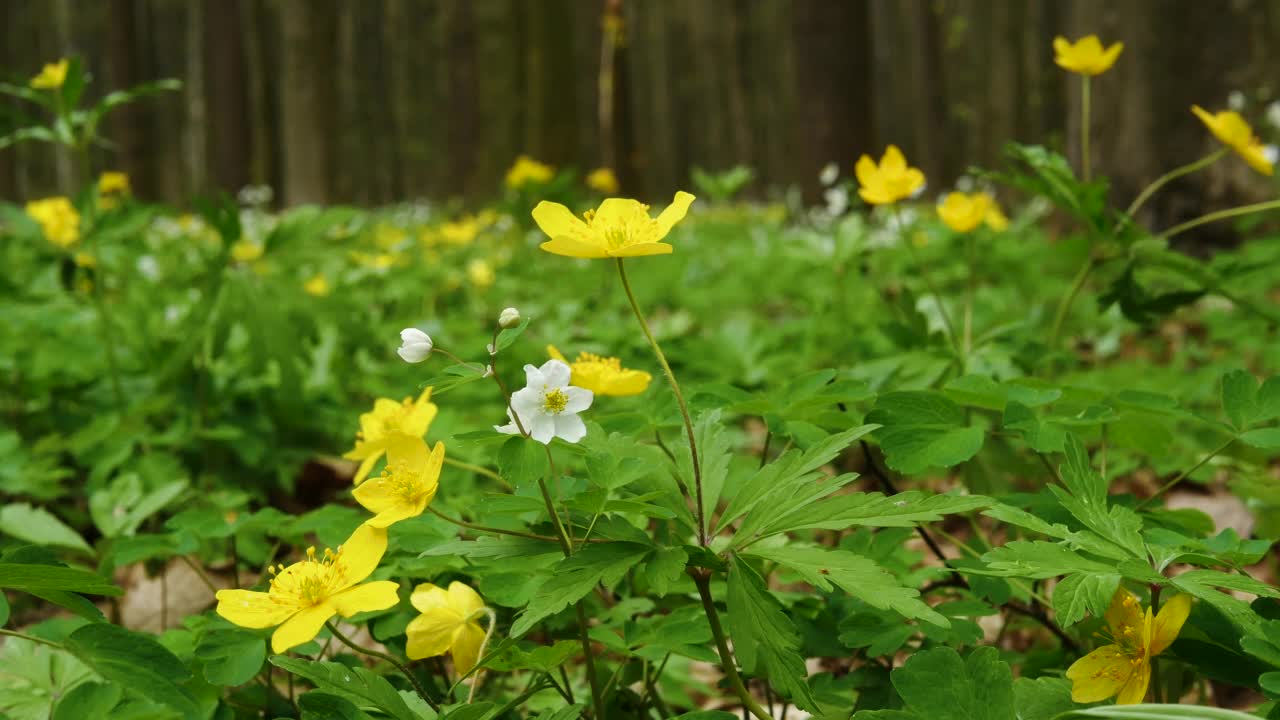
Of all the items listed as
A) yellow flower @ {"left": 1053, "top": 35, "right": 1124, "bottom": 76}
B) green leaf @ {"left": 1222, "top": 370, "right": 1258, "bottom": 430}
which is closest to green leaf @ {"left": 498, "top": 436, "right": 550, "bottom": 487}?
green leaf @ {"left": 1222, "top": 370, "right": 1258, "bottom": 430}

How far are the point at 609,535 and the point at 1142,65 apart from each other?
4030mm

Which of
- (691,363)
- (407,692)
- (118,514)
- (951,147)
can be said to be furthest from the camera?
(951,147)

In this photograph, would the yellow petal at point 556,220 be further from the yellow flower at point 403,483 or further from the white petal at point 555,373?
the yellow flower at point 403,483

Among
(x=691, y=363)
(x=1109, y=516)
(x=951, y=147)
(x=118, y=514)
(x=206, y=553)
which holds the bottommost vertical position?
(x=951, y=147)

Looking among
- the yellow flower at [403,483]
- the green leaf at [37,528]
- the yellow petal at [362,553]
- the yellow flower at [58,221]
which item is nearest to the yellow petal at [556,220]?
the yellow flower at [403,483]

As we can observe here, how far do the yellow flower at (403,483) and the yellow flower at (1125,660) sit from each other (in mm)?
660

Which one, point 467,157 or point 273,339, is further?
point 467,157

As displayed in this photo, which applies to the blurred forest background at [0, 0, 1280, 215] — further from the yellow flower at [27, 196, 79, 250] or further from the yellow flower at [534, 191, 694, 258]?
the yellow flower at [534, 191, 694, 258]

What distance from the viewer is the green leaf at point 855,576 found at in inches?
34.7

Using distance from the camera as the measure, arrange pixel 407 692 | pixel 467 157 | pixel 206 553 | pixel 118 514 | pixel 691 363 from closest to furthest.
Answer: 1. pixel 407 692
2. pixel 118 514
3. pixel 206 553
4. pixel 691 363
5. pixel 467 157

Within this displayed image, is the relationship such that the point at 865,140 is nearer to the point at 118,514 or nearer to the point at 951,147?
the point at 118,514

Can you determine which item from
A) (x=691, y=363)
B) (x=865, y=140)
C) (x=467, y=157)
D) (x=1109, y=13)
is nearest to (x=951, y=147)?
(x=467, y=157)

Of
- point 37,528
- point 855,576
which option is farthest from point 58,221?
point 855,576

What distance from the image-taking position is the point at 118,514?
151cm
